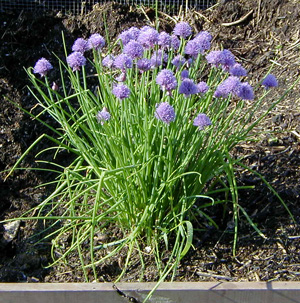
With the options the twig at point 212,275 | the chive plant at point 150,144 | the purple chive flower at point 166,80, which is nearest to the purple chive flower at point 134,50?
the chive plant at point 150,144

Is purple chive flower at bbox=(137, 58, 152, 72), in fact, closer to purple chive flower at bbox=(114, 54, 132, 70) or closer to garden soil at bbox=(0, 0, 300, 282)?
purple chive flower at bbox=(114, 54, 132, 70)

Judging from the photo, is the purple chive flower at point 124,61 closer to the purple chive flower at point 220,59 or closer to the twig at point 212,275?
the purple chive flower at point 220,59

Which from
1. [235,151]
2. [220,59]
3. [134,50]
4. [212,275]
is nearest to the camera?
[134,50]

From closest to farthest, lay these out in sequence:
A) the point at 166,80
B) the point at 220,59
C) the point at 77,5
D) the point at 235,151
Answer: the point at 166,80, the point at 220,59, the point at 235,151, the point at 77,5

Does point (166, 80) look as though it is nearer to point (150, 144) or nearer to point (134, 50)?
point (134, 50)

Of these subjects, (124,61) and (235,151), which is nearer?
(124,61)

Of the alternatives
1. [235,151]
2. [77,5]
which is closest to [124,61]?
[235,151]

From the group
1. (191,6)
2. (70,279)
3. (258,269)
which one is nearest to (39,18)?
(191,6)

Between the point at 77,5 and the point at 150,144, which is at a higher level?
the point at 150,144

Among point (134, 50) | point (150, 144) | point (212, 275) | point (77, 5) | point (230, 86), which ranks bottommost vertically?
point (212, 275)
